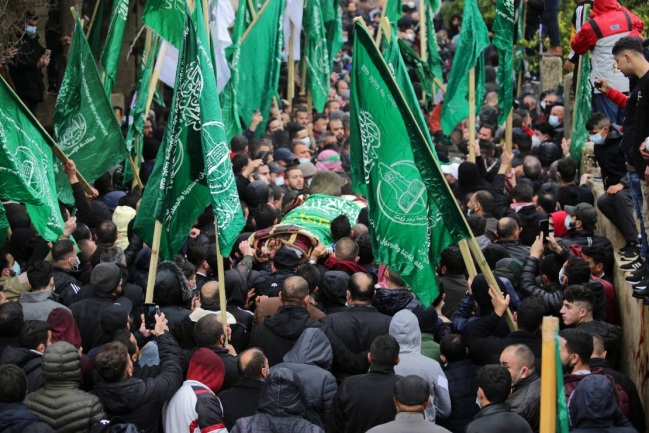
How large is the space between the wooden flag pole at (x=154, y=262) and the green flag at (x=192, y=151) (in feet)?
0.35

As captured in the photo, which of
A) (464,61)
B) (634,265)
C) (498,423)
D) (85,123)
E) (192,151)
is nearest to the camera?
(498,423)

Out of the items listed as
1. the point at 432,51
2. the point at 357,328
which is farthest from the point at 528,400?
the point at 432,51

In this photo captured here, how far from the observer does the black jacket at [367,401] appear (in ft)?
26.2

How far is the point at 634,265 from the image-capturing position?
33.6 feet

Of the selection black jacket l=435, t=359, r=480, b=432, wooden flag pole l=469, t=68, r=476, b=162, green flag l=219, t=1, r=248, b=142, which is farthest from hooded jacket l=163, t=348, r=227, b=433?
green flag l=219, t=1, r=248, b=142

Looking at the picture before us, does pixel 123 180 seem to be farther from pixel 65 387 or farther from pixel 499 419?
pixel 499 419

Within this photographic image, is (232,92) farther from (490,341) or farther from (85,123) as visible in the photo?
(490,341)

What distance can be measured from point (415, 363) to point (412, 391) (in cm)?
115

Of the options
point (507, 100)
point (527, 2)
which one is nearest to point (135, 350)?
point (507, 100)

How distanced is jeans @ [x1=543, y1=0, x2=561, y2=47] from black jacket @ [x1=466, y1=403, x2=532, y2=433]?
14.3 metres

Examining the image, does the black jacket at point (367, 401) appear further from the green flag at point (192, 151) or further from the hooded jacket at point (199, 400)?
the green flag at point (192, 151)

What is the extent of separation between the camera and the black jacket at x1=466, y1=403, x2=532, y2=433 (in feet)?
23.6

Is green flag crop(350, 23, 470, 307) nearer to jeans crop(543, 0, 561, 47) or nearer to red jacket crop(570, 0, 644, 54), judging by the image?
red jacket crop(570, 0, 644, 54)

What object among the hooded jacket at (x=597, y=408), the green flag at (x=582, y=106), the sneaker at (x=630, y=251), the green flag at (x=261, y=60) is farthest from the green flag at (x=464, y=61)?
the hooded jacket at (x=597, y=408)
